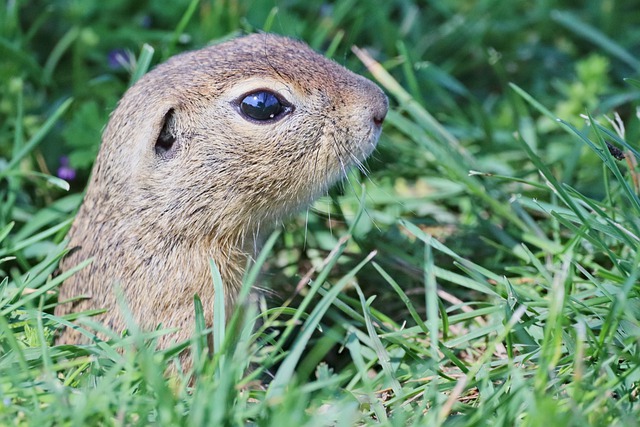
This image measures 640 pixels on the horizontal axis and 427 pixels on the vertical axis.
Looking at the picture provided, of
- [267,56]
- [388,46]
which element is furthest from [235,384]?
[388,46]

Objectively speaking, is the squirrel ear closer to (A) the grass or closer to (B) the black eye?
(B) the black eye

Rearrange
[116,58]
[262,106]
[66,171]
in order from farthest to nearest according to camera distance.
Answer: [116,58] < [66,171] < [262,106]

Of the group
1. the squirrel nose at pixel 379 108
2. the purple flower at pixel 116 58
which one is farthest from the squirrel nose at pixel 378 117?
the purple flower at pixel 116 58

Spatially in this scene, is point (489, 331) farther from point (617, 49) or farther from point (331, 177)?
point (617, 49)

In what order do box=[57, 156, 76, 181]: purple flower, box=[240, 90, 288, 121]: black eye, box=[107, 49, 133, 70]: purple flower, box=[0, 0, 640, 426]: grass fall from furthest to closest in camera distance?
box=[107, 49, 133, 70]: purple flower → box=[57, 156, 76, 181]: purple flower → box=[240, 90, 288, 121]: black eye → box=[0, 0, 640, 426]: grass

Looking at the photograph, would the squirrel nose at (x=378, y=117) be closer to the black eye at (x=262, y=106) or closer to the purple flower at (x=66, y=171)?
the black eye at (x=262, y=106)

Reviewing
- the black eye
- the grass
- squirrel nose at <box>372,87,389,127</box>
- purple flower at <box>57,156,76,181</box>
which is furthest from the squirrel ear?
purple flower at <box>57,156,76,181</box>

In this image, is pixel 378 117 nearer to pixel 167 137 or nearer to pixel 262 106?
pixel 262 106

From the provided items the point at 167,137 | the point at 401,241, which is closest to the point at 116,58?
the point at 167,137
